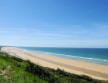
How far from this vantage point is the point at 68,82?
6781mm

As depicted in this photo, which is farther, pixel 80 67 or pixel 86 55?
pixel 86 55

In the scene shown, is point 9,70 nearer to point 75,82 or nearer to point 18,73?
point 18,73

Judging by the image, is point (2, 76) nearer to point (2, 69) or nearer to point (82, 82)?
point (2, 69)

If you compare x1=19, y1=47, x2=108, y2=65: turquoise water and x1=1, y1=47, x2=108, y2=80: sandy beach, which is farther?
x1=19, y1=47, x2=108, y2=65: turquoise water

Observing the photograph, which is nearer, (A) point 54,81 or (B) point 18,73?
(B) point 18,73

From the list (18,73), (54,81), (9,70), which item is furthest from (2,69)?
(54,81)

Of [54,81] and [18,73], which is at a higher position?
[18,73]

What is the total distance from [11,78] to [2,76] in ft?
1.52

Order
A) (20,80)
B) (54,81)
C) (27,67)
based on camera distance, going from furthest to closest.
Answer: (27,67)
(54,81)
(20,80)

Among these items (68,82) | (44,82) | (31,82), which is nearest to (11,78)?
(31,82)

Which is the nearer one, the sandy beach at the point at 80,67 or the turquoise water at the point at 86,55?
the sandy beach at the point at 80,67

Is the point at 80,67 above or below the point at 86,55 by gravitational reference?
above

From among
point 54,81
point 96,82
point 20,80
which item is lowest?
point 96,82

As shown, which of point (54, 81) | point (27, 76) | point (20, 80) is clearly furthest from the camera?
point (54, 81)
